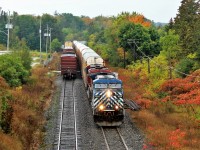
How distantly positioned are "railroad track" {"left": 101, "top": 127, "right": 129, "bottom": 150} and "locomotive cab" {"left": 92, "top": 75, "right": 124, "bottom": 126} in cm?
54

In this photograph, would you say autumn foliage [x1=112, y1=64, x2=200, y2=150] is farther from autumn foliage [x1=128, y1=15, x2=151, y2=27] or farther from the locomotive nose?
autumn foliage [x1=128, y1=15, x2=151, y2=27]

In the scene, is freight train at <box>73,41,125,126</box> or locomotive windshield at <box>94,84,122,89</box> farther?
locomotive windshield at <box>94,84,122,89</box>

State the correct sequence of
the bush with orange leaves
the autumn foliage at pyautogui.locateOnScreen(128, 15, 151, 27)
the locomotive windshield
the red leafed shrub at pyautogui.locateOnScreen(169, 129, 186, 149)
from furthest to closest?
the autumn foliage at pyautogui.locateOnScreen(128, 15, 151, 27) → the locomotive windshield → the red leafed shrub at pyautogui.locateOnScreen(169, 129, 186, 149) → the bush with orange leaves

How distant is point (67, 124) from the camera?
26891mm

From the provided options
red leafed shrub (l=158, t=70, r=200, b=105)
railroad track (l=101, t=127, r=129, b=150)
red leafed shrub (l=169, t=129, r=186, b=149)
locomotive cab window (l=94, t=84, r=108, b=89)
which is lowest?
railroad track (l=101, t=127, r=129, b=150)

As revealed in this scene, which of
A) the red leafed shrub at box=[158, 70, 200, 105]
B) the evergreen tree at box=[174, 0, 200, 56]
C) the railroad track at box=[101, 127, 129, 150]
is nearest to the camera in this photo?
the railroad track at box=[101, 127, 129, 150]

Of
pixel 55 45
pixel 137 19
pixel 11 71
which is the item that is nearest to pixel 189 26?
pixel 137 19

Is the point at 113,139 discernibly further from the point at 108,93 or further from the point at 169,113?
the point at 169,113

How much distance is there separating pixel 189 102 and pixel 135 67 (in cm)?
2359

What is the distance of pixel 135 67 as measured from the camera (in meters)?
53.5

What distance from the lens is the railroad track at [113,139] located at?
71.0 ft

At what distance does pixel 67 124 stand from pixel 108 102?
13.6 feet

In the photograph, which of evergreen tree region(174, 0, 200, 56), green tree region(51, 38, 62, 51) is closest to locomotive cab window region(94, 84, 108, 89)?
evergreen tree region(174, 0, 200, 56)

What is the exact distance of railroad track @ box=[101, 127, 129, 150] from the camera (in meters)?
21.6
